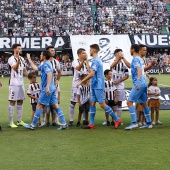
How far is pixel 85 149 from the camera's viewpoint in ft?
32.1

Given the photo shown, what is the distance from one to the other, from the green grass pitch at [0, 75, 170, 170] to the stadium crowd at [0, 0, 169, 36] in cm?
3963

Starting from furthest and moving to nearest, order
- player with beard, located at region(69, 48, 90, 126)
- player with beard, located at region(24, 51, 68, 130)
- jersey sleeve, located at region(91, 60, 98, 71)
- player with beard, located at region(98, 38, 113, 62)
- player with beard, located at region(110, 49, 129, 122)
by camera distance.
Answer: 1. player with beard, located at region(98, 38, 113, 62)
2. player with beard, located at region(110, 49, 129, 122)
3. player with beard, located at region(69, 48, 90, 126)
4. jersey sleeve, located at region(91, 60, 98, 71)
5. player with beard, located at region(24, 51, 68, 130)

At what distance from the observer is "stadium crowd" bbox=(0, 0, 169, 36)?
174 feet

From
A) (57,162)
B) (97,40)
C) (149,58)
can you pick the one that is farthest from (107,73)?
(149,58)

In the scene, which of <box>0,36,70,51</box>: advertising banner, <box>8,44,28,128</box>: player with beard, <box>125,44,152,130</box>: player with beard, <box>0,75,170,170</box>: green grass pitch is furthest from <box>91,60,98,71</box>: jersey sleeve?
<box>0,36,70,51</box>: advertising banner

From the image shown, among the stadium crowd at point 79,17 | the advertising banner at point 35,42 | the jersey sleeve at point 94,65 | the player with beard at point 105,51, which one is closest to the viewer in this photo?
the jersey sleeve at point 94,65

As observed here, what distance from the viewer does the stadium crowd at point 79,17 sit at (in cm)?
5319

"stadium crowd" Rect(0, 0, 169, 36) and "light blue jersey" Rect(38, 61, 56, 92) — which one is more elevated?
"stadium crowd" Rect(0, 0, 169, 36)

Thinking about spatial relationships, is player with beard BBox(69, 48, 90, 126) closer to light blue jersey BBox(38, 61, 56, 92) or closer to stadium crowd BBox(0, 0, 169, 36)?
light blue jersey BBox(38, 61, 56, 92)

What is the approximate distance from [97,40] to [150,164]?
99.6 ft

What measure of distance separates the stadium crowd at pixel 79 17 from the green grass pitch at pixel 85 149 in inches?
1560

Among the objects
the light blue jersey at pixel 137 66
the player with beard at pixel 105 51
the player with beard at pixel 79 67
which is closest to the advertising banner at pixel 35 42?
the player with beard at pixel 105 51

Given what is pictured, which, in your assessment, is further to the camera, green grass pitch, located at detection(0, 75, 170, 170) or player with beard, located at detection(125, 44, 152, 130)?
player with beard, located at detection(125, 44, 152, 130)

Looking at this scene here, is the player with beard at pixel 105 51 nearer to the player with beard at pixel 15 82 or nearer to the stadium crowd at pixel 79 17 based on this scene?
the stadium crowd at pixel 79 17
